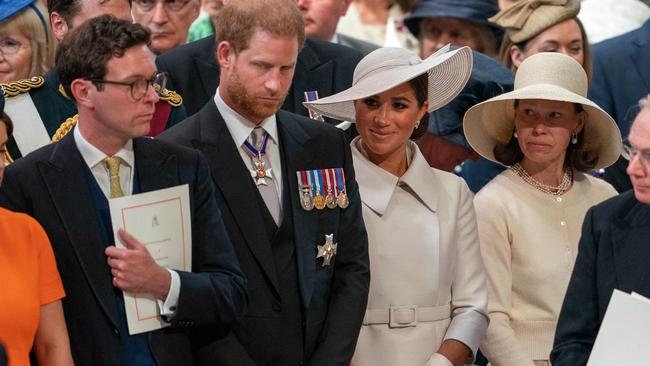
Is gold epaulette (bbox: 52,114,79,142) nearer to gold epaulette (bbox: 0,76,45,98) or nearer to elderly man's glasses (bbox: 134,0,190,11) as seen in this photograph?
gold epaulette (bbox: 0,76,45,98)

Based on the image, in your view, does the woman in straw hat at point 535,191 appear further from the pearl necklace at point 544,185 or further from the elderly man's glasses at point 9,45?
the elderly man's glasses at point 9,45

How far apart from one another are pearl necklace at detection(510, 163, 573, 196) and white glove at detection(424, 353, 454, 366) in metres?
0.89

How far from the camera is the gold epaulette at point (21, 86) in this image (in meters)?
4.75

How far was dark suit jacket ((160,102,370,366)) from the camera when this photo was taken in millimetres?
4465

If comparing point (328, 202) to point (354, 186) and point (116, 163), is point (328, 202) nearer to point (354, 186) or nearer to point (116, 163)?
point (354, 186)

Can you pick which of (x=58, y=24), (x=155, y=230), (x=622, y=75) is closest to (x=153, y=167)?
(x=155, y=230)

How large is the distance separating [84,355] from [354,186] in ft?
3.92

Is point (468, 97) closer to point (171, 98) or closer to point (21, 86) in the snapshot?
point (171, 98)

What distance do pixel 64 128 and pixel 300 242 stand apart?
0.93m

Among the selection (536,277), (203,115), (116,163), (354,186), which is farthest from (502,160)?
(116,163)

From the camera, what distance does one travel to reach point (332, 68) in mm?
5562

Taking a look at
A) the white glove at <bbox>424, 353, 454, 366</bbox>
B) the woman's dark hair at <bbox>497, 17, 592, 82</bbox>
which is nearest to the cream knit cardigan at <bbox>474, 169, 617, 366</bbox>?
the white glove at <bbox>424, 353, 454, 366</bbox>

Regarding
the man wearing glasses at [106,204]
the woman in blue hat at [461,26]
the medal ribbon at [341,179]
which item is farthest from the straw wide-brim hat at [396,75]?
the woman in blue hat at [461,26]

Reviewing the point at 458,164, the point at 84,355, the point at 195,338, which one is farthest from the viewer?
the point at 458,164
